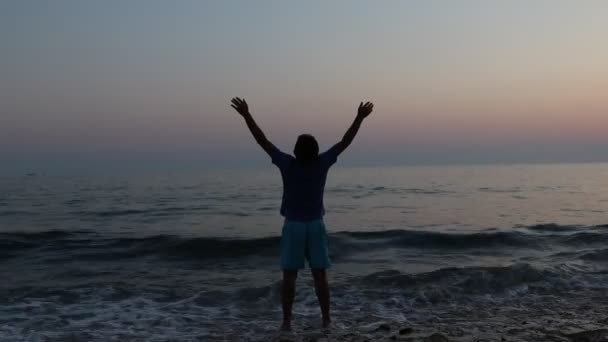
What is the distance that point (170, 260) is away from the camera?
1266 cm

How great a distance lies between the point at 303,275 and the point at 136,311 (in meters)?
3.29

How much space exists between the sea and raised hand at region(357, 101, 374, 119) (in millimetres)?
2465

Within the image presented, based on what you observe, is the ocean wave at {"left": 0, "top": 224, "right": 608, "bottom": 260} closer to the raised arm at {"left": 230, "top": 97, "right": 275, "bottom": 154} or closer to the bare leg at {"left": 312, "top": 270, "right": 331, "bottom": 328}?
the bare leg at {"left": 312, "top": 270, "right": 331, "bottom": 328}

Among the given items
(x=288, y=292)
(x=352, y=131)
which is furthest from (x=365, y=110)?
(x=288, y=292)

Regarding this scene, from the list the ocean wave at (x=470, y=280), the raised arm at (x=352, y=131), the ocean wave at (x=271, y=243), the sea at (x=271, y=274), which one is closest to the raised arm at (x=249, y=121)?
the raised arm at (x=352, y=131)

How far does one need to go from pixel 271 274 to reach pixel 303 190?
543 cm

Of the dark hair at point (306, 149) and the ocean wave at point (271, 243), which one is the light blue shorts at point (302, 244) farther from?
the ocean wave at point (271, 243)

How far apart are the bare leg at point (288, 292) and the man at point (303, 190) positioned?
2 centimetres

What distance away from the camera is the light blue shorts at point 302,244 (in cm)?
579

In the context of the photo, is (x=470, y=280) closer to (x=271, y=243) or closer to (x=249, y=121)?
(x=249, y=121)

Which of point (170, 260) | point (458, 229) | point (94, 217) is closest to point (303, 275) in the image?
point (170, 260)

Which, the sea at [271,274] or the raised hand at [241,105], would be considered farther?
the sea at [271,274]

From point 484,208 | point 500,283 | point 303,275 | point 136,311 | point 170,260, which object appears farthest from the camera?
point 484,208

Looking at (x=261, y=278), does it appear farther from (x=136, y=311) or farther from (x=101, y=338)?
(x=101, y=338)
